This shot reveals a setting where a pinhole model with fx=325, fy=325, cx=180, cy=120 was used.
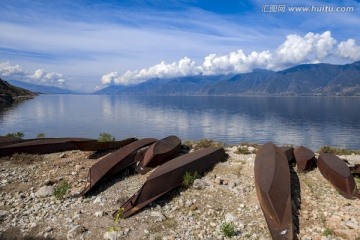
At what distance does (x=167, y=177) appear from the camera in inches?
496

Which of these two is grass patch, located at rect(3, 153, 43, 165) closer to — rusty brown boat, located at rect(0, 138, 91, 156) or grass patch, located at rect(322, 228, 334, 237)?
rusty brown boat, located at rect(0, 138, 91, 156)

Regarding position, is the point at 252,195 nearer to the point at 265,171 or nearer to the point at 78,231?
the point at 265,171

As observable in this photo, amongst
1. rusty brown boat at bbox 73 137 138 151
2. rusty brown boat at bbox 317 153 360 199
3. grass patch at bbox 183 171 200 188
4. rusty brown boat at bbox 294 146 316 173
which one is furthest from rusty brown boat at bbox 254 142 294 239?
rusty brown boat at bbox 73 137 138 151

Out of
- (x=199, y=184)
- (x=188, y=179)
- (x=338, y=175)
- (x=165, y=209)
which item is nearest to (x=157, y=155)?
(x=188, y=179)

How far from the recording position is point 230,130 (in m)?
58.9

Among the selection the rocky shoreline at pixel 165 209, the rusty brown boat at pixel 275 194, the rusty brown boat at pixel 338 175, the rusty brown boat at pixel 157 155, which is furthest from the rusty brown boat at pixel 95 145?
the rusty brown boat at pixel 338 175

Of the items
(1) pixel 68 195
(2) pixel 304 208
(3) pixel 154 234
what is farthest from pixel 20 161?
(2) pixel 304 208

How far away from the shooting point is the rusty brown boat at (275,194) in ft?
30.8

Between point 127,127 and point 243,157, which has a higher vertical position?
point 243,157

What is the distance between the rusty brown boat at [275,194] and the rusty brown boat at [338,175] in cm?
182

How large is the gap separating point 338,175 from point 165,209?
713 centimetres

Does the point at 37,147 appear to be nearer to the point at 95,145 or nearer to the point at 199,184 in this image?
the point at 95,145

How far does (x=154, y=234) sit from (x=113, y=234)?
122 cm

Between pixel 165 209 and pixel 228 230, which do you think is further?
pixel 165 209
